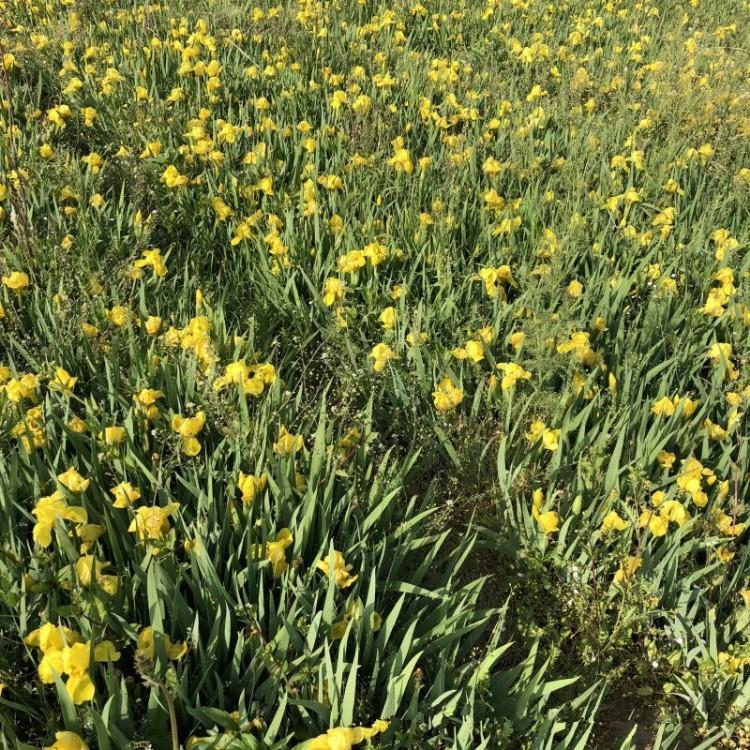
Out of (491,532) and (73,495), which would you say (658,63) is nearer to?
(491,532)

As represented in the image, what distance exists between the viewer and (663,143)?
461 cm

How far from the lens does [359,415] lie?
7.42 ft

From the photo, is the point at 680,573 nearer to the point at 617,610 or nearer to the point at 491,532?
the point at 617,610

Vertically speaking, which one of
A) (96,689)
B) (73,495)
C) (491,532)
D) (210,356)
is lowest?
(491,532)

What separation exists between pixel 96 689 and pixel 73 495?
→ 1.72ft

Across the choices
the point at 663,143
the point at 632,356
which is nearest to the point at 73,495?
the point at 632,356

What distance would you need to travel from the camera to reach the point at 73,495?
5.90 ft

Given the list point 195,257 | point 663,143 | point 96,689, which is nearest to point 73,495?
point 96,689

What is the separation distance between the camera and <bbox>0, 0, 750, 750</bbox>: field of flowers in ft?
5.19

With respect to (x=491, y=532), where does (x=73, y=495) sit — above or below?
above

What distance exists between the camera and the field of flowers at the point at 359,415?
5.19 ft

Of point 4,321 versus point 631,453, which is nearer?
point 631,453

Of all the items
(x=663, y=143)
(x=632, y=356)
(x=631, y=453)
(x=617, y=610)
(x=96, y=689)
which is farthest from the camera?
(x=663, y=143)

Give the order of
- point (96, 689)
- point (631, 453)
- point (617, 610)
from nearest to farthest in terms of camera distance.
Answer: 1. point (96, 689)
2. point (617, 610)
3. point (631, 453)
